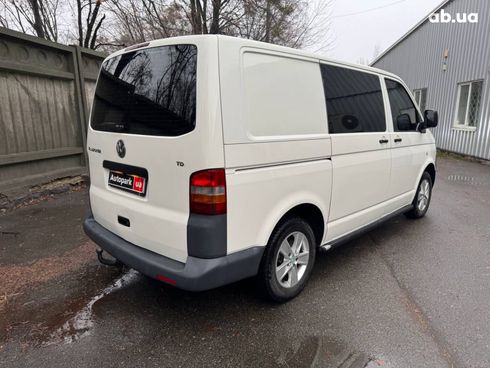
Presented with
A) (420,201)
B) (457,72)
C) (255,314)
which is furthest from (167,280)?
(457,72)

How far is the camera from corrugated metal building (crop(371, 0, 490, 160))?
33.2 feet

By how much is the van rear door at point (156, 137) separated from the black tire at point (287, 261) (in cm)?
71

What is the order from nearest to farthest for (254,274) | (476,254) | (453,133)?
(254,274)
(476,254)
(453,133)

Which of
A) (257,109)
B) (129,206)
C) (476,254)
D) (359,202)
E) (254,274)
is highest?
(257,109)

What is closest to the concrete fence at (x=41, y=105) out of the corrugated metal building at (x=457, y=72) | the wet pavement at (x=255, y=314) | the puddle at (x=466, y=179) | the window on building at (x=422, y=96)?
the wet pavement at (x=255, y=314)

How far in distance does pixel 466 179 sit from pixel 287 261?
718cm

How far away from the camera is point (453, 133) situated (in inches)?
467

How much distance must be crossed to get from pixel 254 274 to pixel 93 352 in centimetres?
121

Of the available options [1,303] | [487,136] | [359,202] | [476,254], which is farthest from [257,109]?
[487,136]

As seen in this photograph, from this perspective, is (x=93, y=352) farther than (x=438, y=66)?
No

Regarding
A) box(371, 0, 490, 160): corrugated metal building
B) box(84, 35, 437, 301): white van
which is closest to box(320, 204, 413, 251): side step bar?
box(84, 35, 437, 301): white van

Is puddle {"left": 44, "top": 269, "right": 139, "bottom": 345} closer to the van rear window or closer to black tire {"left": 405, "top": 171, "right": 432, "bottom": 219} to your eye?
the van rear window

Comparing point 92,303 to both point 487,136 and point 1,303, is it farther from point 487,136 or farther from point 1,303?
point 487,136

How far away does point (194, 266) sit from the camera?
2.25 m
